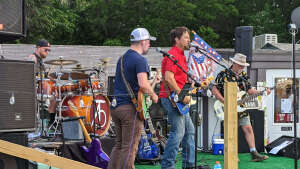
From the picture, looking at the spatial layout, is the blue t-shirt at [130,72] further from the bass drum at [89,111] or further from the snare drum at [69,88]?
the snare drum at [69,88]

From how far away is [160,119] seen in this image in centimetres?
898

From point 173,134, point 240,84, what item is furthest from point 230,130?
point 240,84

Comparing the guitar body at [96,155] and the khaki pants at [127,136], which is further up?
the khaki pants at [127,136]

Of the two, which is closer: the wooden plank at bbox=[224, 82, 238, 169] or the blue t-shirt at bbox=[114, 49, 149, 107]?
the wooden plank at bbox=[224, 82, 238, 169]

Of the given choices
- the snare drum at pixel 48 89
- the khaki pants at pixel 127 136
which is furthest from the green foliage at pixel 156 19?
the khaki pants at pixel 127 136

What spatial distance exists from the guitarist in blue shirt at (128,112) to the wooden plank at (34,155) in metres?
0.56

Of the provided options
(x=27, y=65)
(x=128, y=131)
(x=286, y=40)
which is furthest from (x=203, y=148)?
(x=286, y=40)

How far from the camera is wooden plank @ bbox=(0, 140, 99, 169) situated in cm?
425

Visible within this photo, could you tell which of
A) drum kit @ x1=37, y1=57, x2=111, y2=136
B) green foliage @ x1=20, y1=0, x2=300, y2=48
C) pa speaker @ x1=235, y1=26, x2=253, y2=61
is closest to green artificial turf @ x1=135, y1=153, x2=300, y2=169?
drum kit @ x1=37, y1=57, x2=111, y2=136

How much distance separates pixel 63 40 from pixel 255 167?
21.2 metres

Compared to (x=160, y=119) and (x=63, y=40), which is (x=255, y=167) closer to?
(x=160, y=119)

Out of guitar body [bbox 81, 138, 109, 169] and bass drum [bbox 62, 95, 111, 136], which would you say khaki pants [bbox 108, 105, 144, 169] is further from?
bass drum [bbox 62, 95, 111, 136]

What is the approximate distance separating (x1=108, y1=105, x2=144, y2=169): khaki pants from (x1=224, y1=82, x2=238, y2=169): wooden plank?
1048 mm

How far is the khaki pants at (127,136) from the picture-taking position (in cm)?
493
